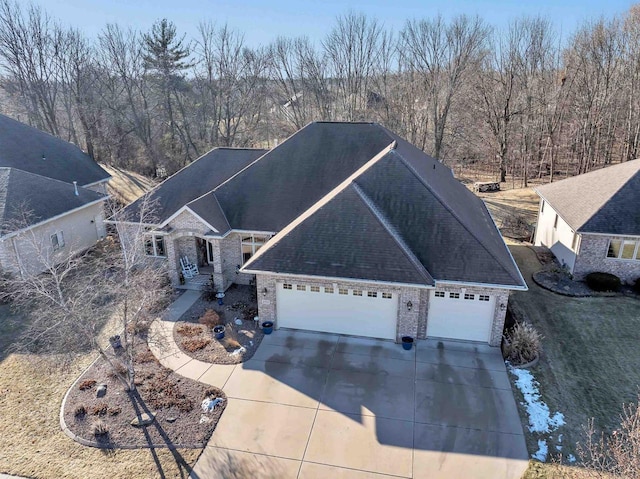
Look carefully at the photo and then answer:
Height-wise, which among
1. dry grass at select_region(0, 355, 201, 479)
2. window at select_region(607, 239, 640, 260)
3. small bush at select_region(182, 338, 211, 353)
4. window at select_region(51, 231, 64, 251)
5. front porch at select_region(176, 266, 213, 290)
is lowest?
dry grass at select_region(0, 355, 201, 479)

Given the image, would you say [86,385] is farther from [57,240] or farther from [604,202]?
[604,202]

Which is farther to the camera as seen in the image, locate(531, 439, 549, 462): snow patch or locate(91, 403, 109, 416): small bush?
locate(91, 403, 109, 416): small bush

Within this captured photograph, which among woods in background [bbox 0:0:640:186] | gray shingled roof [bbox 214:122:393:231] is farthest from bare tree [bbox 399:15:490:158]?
gray shingled roof [bbox 214:122:393:231]

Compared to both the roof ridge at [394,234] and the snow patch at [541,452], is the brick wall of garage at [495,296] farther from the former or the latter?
the snow patch at [541,452]

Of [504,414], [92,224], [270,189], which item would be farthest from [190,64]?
[504,414]

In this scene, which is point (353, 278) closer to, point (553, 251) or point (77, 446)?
point (77, 446)

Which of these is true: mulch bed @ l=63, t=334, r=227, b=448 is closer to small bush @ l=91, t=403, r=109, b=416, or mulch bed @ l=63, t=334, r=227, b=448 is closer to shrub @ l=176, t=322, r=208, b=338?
small bush @ l=91, t=403, r=109, b=416
